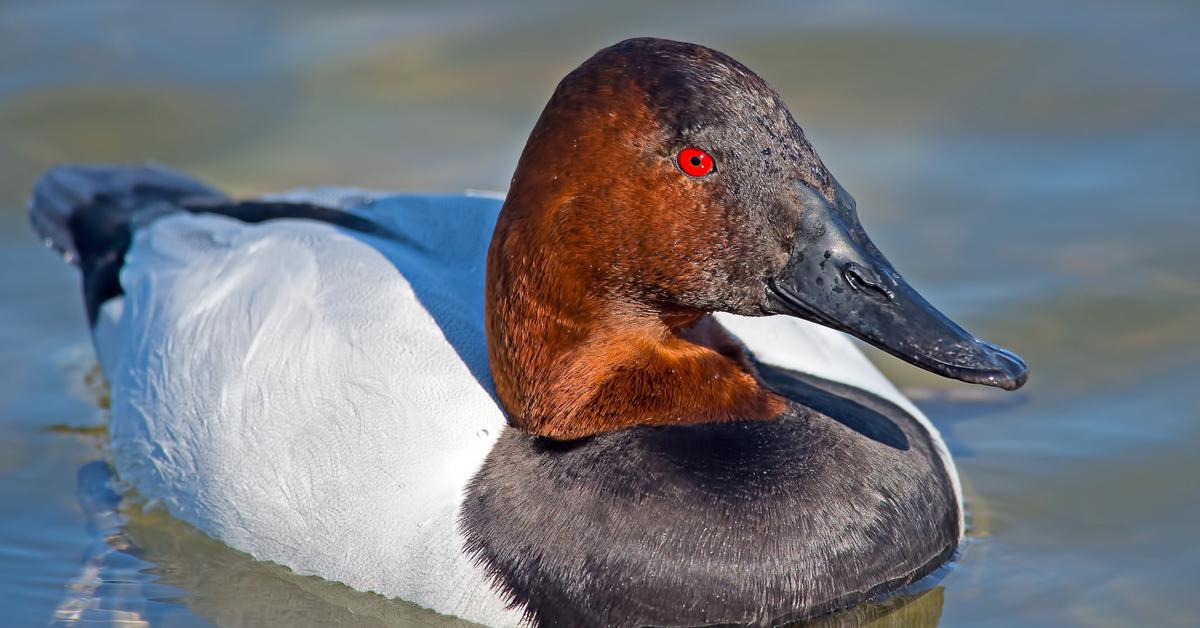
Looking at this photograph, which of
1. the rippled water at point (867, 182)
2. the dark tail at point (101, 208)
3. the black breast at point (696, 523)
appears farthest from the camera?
the dark tail at point (101, 208)

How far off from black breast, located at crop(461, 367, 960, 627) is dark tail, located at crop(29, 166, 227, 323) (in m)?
1.98

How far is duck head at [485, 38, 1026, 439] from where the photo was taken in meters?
3.64

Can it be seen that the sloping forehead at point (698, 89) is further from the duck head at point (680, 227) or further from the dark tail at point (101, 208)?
the dark tail at point (101, 208)

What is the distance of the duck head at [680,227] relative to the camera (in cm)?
364

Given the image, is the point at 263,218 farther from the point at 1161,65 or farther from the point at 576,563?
the point at 1161,65

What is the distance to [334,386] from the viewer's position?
4.19 m

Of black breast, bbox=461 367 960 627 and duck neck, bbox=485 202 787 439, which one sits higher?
duck neck, bbox=485 202 787 439

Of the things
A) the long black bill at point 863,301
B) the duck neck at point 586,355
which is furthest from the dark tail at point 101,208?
the long black bill at point 863,301

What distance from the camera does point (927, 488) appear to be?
13.6ft

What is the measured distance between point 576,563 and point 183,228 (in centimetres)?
201

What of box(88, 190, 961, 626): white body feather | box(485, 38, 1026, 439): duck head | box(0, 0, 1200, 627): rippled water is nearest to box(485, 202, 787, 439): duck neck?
box(485, 38, 1026, 439): duck head

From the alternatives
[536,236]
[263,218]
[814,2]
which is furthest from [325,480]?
[814,2]

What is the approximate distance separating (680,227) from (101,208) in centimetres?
271

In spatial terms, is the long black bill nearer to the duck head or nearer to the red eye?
the duck head
